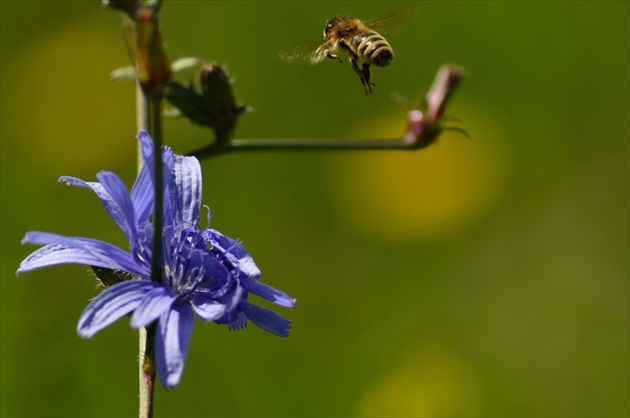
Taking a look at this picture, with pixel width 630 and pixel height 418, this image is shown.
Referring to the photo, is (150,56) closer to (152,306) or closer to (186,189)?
(152,306)

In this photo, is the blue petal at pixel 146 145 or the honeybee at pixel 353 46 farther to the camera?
the honeybee at pixel 353 46

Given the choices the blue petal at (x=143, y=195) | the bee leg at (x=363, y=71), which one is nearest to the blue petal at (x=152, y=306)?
the blue petal at (x=143, y=195)

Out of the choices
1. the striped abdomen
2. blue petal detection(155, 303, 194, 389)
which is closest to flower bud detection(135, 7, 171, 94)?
blue petal detection(155, 303, 194, 389)

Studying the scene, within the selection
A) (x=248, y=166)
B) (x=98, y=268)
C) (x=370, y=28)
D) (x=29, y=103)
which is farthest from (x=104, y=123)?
(x=98, y=268)

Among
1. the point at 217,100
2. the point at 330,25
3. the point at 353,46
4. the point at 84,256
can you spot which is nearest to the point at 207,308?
the point at 84,256

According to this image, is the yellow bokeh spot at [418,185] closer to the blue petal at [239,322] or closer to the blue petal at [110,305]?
the blue petal at [239,322]
